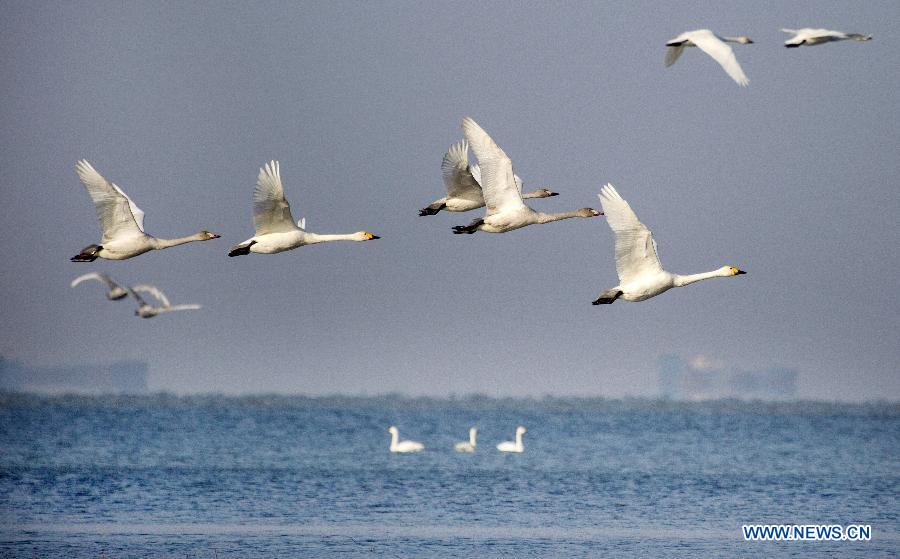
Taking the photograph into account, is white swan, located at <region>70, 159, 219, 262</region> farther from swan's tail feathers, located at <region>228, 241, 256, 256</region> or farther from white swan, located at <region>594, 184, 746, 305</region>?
white swan, located at <region>594, 184, 746, 305</region>

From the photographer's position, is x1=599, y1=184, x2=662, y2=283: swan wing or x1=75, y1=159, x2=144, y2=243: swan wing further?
x1=75, y1=159, x2=144, y2=243: swan wing

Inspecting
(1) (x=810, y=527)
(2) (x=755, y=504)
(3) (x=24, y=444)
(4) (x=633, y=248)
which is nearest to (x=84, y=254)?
(4) (x=633, y=248)

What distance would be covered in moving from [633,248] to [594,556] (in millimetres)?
9616

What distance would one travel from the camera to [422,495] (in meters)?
44.1

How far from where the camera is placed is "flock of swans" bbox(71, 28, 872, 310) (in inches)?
1008

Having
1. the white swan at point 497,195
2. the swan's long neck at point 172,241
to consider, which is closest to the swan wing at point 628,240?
the white swan at point 497,195

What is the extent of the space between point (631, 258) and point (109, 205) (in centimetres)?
921

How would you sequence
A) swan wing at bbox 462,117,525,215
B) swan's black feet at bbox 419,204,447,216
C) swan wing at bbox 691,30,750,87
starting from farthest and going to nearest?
swan's black feet at bbox 419,204,447,216, swan wing at bbox 462,117,525,215, swan wing at bbox 691,30,750,87

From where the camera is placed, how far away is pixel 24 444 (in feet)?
222

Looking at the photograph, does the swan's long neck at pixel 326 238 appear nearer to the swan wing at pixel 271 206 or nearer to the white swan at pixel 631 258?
the swan wing at pixel 271 206

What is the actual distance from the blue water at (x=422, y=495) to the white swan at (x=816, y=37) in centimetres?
1175

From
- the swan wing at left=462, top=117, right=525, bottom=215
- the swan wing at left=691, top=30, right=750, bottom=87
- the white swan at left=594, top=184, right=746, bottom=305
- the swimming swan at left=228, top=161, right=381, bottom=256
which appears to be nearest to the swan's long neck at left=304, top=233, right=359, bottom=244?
the swimming swan at left=228, top=161, right=381, bottom=256

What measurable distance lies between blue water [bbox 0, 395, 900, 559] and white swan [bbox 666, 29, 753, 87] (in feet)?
38.0

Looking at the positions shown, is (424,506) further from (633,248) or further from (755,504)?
(633,248)
